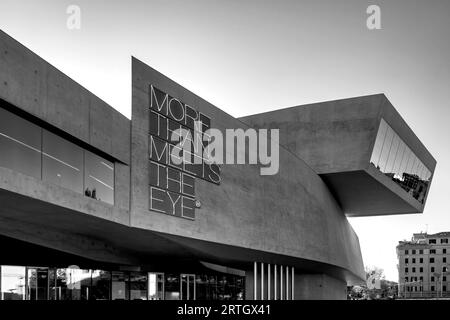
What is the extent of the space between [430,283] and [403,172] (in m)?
118

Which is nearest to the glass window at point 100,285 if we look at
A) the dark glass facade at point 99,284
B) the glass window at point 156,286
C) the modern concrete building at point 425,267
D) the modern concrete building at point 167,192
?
the dark glass facade at point 99,284

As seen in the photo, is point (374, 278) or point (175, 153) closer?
point (175, 153)

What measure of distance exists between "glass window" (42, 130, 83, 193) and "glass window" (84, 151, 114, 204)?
0.37 meters

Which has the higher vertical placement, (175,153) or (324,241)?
(175,153)

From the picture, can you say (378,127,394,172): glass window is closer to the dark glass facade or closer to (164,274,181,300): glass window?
the dark glass facade

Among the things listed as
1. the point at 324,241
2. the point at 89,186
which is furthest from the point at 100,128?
the point at 324,241

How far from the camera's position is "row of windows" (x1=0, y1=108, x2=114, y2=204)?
52.7ft

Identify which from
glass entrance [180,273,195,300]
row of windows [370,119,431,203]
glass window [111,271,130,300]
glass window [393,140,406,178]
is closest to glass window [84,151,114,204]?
glass window [111,271,130,300]

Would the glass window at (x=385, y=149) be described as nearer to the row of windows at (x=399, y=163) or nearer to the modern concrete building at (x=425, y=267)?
the row of windows at (x=399, y=163)

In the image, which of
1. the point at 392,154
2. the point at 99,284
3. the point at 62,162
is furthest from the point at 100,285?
the point at 392,154

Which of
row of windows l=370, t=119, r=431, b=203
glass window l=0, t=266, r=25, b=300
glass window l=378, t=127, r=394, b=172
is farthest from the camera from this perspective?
glass window l=378, t=127, r=394, b=172

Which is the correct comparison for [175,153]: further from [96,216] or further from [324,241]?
[324,241]

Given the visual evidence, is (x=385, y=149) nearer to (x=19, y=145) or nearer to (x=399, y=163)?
(x=399, y=163)
